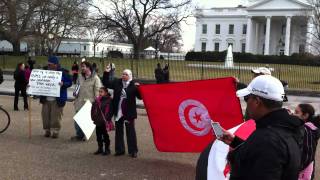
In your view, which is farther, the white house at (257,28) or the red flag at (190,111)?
the white house at (257,28)

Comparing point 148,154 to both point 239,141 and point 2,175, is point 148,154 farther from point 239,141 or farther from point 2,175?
point 239,141

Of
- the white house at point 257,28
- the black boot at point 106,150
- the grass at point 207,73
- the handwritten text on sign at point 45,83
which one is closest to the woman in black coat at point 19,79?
the handwritten text on sign at point 45,83

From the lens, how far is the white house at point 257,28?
97.1 m

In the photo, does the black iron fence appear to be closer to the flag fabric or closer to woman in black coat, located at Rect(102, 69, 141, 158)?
woman in black coat, located at Rect(102, 69, 141, 158)

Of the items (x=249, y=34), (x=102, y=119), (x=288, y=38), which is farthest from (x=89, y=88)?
(x=249, y=34)

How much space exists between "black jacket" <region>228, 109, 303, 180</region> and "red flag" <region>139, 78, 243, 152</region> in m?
5.18

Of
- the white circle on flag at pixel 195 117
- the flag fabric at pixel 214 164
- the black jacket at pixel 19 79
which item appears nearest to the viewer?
the flag fabric at pixel 214 164

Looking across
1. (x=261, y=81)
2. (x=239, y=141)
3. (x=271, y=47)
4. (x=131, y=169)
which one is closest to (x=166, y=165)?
(x=131, y=169)

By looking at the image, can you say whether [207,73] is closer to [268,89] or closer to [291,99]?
[291,99]

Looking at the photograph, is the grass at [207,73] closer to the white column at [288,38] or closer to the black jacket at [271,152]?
the black jacket at [271,152]

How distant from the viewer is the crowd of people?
9.24 ft

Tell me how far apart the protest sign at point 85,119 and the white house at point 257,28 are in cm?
8049

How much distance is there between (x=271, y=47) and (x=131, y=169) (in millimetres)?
97104

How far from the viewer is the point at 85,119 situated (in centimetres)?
1061
